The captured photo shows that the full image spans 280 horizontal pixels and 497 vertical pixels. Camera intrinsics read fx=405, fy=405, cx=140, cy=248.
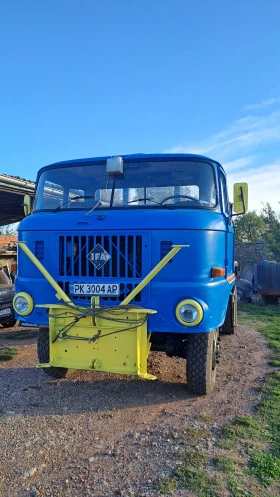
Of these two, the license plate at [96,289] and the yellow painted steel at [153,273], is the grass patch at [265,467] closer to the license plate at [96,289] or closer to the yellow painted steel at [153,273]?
the yellow painted steel at [153,273]

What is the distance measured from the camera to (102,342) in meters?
4.21

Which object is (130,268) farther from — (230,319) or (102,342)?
(230,319)

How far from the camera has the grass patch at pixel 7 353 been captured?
6.21m

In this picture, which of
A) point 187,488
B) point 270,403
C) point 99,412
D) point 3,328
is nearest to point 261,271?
point 3,328

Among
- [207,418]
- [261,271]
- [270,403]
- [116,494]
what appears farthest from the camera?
[261,271]

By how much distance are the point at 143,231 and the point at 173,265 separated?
0.46m

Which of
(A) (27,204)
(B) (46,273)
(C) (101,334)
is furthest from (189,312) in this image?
(A) (27,204)

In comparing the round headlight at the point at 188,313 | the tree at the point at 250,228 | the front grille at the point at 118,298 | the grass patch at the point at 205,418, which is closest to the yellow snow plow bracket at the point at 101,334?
the front grille at the point at 118,298

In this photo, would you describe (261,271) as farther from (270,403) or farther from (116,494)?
(116,494)

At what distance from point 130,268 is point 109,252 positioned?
28 cm

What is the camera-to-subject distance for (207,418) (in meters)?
3.98

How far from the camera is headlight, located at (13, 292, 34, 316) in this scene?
4.50 meters

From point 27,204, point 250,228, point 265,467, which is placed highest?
point 250,228

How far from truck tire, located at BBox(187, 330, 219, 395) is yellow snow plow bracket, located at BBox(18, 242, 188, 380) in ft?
1.76
